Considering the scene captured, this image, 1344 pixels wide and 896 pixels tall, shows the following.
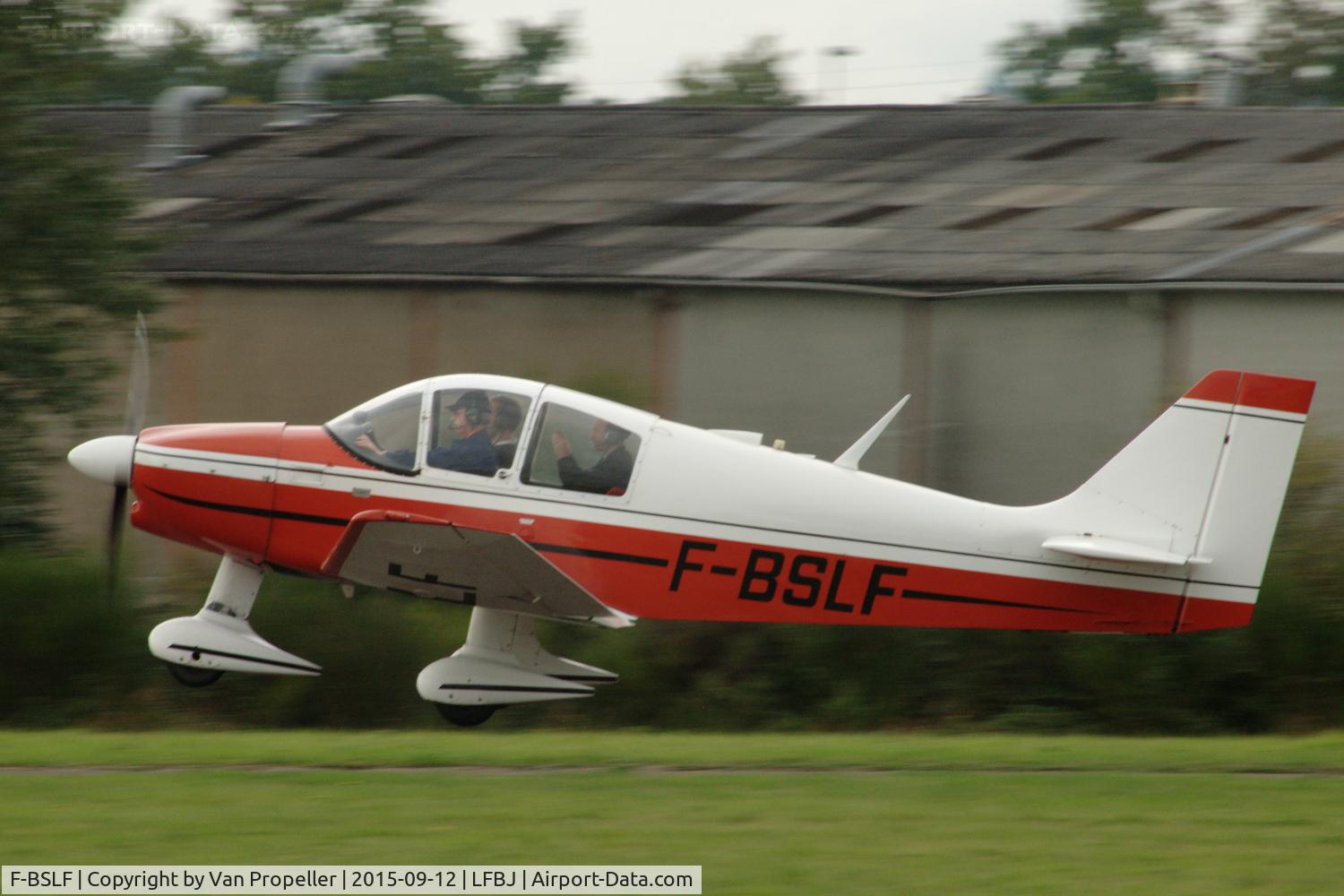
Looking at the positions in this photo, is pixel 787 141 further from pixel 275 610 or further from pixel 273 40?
pixel 273 40

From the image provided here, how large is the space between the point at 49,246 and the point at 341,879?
27.5 ft

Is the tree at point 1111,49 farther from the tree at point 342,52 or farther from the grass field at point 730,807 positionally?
the grass field at point 730,807

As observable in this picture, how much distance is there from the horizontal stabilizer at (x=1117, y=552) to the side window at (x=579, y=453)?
103 inches

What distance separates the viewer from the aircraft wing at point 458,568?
29.3 feet

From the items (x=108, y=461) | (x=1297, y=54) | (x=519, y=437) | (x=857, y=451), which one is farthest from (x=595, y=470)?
(x=1297, y=54)

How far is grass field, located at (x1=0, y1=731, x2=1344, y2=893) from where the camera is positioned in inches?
239

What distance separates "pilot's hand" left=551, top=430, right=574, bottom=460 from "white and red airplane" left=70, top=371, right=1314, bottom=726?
1 centimetres

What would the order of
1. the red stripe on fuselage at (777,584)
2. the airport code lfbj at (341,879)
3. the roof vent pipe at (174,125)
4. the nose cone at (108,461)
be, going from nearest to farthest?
1. the airport code lfbj at (341,879)
2. the red stripe on fuselage at (777,584)
3. the nose cone at (108,461)
4. the roof vent pipe at (174,125)

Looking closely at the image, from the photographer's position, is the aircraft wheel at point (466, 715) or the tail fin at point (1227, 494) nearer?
the tail fin at point (1227, 494)

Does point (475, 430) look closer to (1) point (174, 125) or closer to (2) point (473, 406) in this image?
(2) point (473, 406)

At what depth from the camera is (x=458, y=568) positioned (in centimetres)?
924

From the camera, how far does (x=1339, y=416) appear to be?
12062 millimetres

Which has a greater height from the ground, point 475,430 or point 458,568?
point 475,430

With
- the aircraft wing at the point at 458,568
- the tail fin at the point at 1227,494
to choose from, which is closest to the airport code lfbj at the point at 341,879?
the aircraft wing at the point at 458,568
